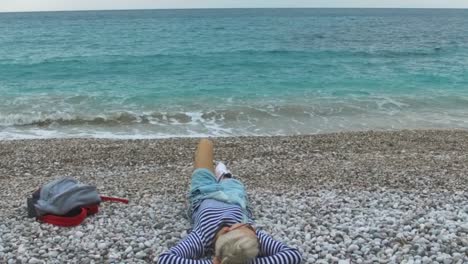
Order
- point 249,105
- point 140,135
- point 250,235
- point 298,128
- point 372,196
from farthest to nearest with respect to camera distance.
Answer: point 249,105 → point 298,128 → point 140,135 → point 372,196 → point 250,235

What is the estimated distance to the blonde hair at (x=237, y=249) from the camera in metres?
3.92

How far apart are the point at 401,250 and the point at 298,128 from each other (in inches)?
369

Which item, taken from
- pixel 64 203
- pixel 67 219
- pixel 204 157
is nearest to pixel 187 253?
pixel 67 219

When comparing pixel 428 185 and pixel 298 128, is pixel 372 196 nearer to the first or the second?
pixel 428 185

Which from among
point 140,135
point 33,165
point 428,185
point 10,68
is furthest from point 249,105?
point 10,68

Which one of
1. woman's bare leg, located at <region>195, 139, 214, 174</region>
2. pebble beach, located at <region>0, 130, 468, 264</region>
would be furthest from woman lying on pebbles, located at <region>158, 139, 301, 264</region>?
pebble beach, located at <region>0, 130, 468, 264</region>

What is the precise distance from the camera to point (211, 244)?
462cm

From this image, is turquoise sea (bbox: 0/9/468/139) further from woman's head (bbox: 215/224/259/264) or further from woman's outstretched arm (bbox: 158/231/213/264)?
woman's head (bbox: 215/224/259/264)

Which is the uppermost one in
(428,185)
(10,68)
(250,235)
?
(250,235)

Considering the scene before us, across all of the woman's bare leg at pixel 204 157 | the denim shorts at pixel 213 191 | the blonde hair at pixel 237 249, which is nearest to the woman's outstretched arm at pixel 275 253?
the blonde hair at pixel 237 249

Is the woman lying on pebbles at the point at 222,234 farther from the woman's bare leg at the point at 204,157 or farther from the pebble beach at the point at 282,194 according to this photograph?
the pebble beach at the point at 282,194

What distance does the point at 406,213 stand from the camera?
18.2 feet

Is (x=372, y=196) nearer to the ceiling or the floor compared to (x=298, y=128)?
nearer to the ceiling

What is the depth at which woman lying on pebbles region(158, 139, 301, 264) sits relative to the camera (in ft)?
13.1
